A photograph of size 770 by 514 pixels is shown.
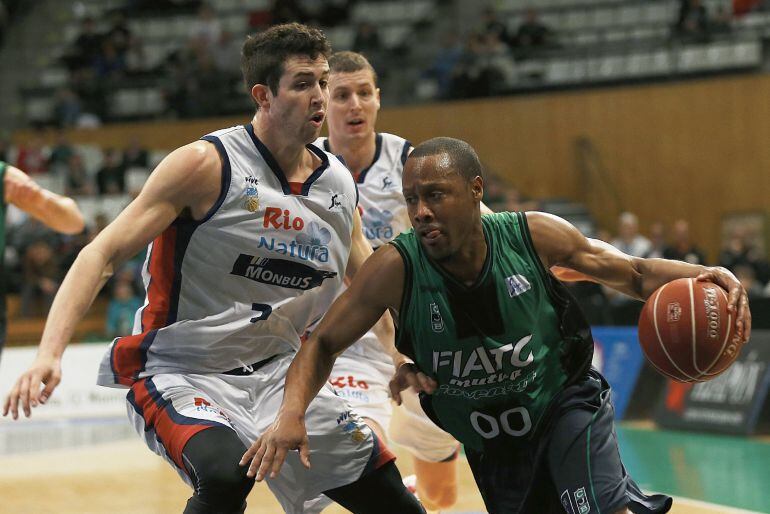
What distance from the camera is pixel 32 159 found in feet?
53.1

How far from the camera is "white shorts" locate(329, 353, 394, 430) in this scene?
5.38m

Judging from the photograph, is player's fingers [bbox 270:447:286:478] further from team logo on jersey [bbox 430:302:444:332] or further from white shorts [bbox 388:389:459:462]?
white shorts [bbox 388:389:459:462]

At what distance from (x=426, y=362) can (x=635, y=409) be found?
7.84 metres

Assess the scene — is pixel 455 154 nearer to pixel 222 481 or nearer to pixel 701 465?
pixel 222 481

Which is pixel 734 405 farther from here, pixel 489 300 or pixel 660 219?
pixel 489 300

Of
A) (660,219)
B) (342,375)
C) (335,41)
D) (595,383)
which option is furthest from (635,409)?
(335,41)

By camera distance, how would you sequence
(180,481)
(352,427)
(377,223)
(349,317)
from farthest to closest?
(180,481) < (377,223) < (352,427) < (349,317)

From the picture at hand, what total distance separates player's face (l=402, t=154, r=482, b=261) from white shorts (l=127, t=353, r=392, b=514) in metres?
0.86

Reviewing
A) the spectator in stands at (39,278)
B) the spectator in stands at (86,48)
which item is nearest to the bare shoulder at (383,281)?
the spectator in stands at (39,278)

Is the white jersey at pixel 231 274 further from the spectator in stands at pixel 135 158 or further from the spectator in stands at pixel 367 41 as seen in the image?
the spectator in stands at pixel 367 41

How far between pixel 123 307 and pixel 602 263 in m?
9.71

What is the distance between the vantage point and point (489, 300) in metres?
3.74

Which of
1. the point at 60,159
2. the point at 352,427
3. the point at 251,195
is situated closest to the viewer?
the point at 251,195

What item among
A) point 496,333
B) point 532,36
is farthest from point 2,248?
point 532,36
